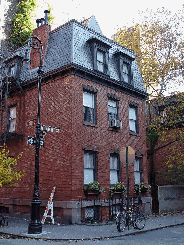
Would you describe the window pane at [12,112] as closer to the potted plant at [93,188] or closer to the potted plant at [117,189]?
the potted plant at [93,188]

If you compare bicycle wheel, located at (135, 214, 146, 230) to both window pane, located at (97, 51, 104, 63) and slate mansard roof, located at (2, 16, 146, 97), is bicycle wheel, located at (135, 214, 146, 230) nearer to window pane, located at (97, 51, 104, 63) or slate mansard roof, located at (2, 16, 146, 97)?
slate mansard roof, located at (2, 16, 146, 97)

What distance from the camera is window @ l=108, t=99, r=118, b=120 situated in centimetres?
1958

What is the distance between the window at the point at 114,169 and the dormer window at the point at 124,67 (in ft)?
18.2

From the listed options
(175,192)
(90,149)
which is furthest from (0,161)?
(175,192)

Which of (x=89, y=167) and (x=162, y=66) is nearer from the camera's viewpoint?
(x=89, y=167)

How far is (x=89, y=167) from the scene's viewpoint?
56.4 feet

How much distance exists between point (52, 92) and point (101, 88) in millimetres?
3218

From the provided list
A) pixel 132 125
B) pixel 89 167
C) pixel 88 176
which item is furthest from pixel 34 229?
pixel 132 125

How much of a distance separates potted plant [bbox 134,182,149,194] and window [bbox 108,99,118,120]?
5047 mm

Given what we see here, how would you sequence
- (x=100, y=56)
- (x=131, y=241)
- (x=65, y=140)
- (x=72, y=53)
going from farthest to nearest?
1. (x=100, y=56)
2. (x=72, y=53)
3. (x=65, y=140)
4. (x=131, y=241)

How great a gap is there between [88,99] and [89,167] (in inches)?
166

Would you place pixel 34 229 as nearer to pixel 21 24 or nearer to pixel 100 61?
pixel 100 61

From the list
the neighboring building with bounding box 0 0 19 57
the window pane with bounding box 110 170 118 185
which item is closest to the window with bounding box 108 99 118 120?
the window pane with bounding box 110 170 118 185

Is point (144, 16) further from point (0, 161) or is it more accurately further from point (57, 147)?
point (0, 161)
